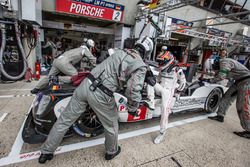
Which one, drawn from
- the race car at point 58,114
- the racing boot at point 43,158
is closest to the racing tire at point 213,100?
the race car at point 58,114

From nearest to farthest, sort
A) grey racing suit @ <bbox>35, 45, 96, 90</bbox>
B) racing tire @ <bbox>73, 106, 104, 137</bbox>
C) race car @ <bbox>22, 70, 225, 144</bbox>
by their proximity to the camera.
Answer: race car @ <bbox>22, 70, 225, 144</bbox>
racing tire @ <bbox>73, 106, 104, 137</bbox>
grey racing suit @ <bbox>35, 45, 96, 90</bbox>

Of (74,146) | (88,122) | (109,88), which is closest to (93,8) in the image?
(88,122)

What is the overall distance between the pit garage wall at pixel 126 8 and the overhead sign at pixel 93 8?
180mm

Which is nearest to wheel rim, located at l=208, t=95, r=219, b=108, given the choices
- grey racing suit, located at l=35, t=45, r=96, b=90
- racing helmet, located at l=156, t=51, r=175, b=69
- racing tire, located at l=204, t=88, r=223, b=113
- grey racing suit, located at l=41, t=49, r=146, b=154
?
racing tire, located at l=204, t=88, r=223, b=113

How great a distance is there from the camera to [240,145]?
2.41 meters

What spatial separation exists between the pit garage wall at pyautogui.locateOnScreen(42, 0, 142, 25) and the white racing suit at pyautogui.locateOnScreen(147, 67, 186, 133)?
5960 mm

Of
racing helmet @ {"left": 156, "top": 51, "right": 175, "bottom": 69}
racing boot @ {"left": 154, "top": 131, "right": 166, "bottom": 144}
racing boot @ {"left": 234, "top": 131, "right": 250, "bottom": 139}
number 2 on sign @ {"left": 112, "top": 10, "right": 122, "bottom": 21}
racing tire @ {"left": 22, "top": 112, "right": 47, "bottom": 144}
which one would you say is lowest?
racing boot @ {"left": 234, "top": 131, "right": 250, "bottom": 139}

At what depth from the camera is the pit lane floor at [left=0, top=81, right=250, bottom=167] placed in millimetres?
1729

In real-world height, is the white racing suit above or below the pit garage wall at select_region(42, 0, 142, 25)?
below

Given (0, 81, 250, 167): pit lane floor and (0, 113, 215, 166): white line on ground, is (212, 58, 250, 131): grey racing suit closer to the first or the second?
(0, 81, 250, 167): pit lane floor

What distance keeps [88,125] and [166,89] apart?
1.46 meters

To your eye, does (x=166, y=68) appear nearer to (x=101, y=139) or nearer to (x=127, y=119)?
(x=127, y=119)

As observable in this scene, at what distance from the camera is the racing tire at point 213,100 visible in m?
3.40

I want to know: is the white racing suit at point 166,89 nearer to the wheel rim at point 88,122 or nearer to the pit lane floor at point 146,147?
the pit lane floor at point 146,147
